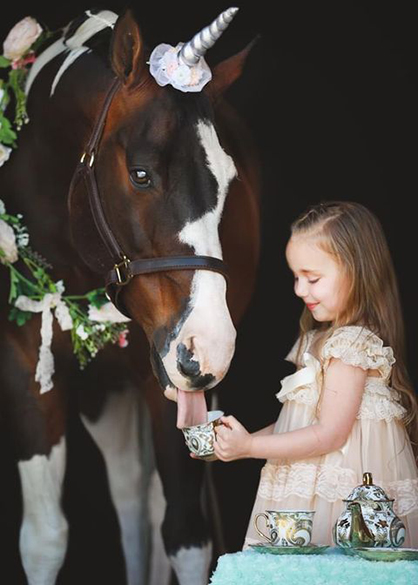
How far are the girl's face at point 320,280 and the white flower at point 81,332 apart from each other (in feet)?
2.81

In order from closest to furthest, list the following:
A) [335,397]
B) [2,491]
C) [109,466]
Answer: [335,397] < [109,466] < [2,491]

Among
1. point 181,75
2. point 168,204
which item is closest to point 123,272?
point 168,204

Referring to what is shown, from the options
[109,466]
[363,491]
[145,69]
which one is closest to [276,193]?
[109,466]

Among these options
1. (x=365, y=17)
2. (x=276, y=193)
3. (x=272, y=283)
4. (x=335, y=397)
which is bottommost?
(x=335, y=397)

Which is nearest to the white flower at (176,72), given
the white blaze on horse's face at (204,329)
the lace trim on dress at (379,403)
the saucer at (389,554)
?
the white blaze on horse's face at (204,329)

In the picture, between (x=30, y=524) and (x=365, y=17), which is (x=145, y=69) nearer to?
(x=30, y=524)

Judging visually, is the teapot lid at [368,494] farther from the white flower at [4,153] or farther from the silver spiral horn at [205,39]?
the white flower at [4,153]

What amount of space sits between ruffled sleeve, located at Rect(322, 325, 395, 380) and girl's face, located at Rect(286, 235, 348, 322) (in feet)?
0.26

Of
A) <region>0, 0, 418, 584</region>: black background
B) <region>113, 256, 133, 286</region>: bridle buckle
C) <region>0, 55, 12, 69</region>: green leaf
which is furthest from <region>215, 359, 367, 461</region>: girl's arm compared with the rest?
<region>0, 0, 418, 584</region>: black background

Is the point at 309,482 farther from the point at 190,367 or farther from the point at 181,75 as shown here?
the point at 181,75

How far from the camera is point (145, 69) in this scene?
2.76 m

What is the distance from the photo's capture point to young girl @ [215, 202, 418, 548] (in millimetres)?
2279

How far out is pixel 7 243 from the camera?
10.2ft

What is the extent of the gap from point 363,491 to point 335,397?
14.2 inches
